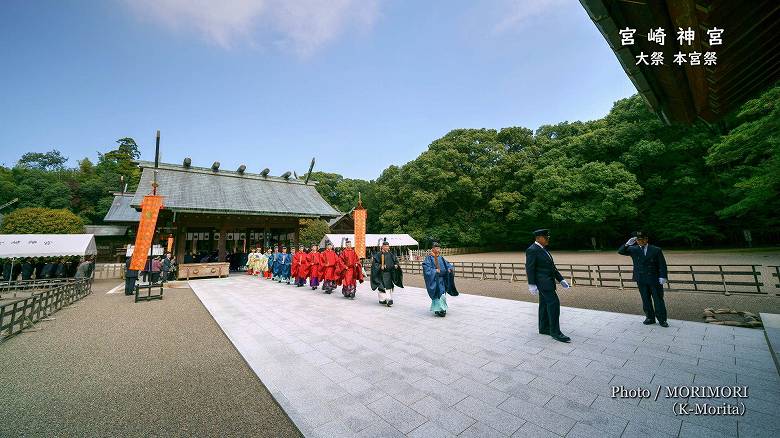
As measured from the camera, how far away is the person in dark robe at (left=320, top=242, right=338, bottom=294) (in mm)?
10234

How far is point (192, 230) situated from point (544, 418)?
80.6ft

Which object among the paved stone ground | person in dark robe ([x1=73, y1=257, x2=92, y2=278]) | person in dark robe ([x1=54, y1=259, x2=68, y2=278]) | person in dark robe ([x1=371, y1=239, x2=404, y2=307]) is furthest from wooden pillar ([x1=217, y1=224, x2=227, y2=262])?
person in dark robe ([x1=371, y1=239, x2=404, y2=307])

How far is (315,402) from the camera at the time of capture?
3.06m

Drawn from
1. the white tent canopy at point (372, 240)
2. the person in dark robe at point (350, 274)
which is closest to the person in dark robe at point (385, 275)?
the person in dark robe at point (350, 274)

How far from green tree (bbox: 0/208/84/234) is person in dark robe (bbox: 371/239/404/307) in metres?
34.4

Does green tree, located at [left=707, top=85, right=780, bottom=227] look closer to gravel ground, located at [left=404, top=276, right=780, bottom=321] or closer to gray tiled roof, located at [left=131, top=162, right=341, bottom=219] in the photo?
gravel ground, located at [left=404, top=276, right=780, bottom=321]

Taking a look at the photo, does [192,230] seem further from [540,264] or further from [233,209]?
[540,264]

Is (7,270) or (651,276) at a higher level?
Result: (651,276)

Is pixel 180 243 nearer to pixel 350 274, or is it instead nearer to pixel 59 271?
pixel 59 271

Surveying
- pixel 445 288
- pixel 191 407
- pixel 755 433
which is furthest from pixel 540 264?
pixel 191 407

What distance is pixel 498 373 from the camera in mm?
3580

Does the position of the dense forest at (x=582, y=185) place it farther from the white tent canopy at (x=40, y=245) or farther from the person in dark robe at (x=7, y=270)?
the white tent canopy at (x=40, y=245)

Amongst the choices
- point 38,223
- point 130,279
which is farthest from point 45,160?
point 130,279

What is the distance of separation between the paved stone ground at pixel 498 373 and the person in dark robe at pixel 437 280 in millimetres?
321
